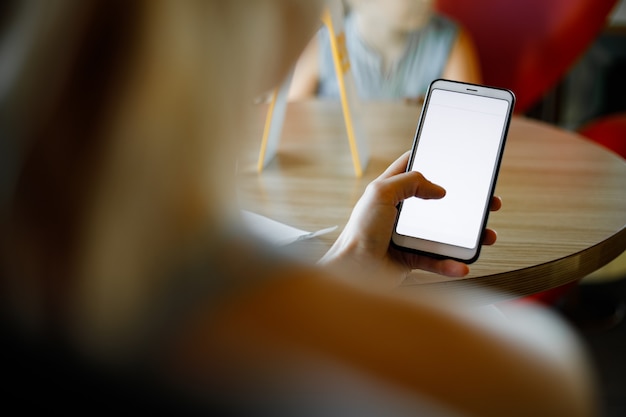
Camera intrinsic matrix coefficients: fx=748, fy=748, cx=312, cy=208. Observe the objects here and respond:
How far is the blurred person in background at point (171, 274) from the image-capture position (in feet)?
0.97

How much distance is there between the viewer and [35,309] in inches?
12.3

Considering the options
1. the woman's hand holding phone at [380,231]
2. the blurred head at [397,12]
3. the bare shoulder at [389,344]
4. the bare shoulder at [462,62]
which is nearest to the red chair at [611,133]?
the bare shoulder at [462,62]

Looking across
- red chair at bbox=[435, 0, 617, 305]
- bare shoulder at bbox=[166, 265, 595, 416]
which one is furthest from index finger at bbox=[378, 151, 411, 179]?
red chair at bbox=[435, 0, 617, 305]

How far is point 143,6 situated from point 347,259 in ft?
1.45

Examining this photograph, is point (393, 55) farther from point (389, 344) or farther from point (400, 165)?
point (389, 344)

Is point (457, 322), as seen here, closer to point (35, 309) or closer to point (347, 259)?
point (35, 309)

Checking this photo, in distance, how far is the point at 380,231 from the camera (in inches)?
29.4

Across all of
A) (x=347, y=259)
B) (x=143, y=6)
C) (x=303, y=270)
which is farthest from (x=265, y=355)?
(x=347, y=259)

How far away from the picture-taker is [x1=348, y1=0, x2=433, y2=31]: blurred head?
1708 mm

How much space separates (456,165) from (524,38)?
1.27 metres

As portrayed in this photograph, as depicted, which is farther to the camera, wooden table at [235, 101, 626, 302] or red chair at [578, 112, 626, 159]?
red chair at [578, 112, 626, 159]

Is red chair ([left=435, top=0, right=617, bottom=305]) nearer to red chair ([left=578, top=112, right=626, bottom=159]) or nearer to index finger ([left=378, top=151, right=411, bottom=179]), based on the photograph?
red chair ([left=578, top=112, right=626, bottom=159])

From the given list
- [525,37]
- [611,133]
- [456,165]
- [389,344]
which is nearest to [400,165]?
[456,165]

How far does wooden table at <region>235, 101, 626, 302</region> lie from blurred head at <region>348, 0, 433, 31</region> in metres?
0.44
